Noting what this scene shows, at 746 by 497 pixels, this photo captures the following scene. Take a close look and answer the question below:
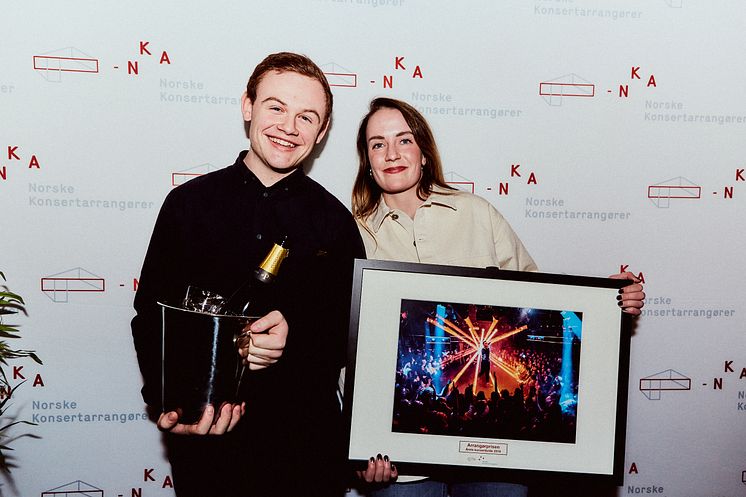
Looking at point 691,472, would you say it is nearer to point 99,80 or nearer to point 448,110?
point 448,110

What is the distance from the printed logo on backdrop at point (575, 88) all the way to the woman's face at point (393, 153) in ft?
1.92

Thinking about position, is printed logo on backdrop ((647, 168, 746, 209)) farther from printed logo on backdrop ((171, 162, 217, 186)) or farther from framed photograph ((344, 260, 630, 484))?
printed logo on backdrop ((171, 162, 217, 186))

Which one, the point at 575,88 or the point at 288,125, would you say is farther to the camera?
the point at 575,88

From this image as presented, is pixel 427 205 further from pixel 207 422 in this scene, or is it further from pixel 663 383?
pixel 663 383

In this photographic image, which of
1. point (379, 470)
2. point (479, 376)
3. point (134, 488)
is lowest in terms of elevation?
point (134, 488)

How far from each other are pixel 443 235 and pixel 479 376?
1.36 feet

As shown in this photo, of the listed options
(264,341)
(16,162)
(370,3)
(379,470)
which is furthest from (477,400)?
(16,162)

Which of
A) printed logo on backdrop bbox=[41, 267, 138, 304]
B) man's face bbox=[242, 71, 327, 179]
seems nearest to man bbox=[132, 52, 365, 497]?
man's face bbox=[242, 71, 327, 179]

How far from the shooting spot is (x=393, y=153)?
171 cm

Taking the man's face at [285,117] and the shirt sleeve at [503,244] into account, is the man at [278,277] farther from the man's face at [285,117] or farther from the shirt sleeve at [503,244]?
the shirt sleeve at [503,244]

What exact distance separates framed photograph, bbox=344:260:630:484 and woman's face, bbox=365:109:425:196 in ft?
0.95

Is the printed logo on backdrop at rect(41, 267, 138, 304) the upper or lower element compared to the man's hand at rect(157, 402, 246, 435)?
upper

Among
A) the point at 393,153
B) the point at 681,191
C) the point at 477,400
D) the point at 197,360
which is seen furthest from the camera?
the point at 681,191

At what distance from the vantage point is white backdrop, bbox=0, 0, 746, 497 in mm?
1874
